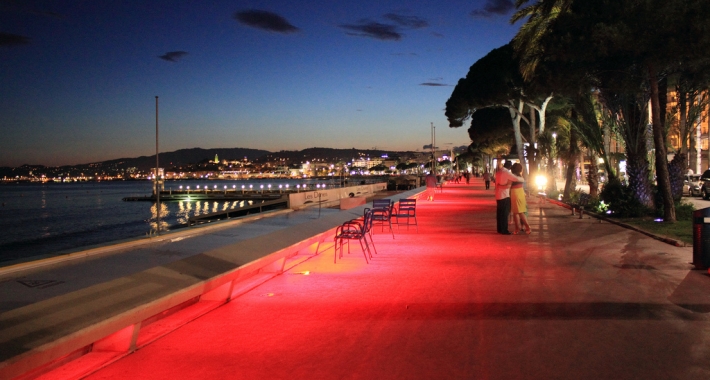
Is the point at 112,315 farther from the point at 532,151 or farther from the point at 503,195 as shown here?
the point at 532,151

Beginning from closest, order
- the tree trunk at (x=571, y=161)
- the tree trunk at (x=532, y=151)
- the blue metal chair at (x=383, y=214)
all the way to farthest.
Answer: the blue metal chair at (x=383, y=214) → the tree trunk at (x=571, y=161) → the tree trunk at (x=532, y=151)

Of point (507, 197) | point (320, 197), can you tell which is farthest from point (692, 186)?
point (507, 197)

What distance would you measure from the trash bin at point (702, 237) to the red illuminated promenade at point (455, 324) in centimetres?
25

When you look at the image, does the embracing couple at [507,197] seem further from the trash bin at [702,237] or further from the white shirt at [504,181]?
the trash bin at [702,237]

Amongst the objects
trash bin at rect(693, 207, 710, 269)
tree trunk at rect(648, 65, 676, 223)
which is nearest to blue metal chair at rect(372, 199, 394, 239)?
trash bin at rect(693, 207, 710, 269)

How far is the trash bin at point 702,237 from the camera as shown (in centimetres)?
913

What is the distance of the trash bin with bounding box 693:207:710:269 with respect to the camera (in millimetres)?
9133

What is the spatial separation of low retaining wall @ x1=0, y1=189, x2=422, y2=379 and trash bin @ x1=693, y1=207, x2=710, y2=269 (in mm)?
6783

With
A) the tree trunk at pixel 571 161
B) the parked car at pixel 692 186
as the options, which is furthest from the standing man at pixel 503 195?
the parked car at pixel 692 186

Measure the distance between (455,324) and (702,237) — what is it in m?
5.42

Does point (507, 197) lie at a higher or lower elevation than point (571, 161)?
lower

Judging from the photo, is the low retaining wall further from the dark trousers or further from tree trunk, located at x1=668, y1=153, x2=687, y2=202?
tree trunk, located at x1=668, y1=153, x2=687, y2=202

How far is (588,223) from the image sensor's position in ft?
59.7

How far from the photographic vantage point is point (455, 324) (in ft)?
20.4
